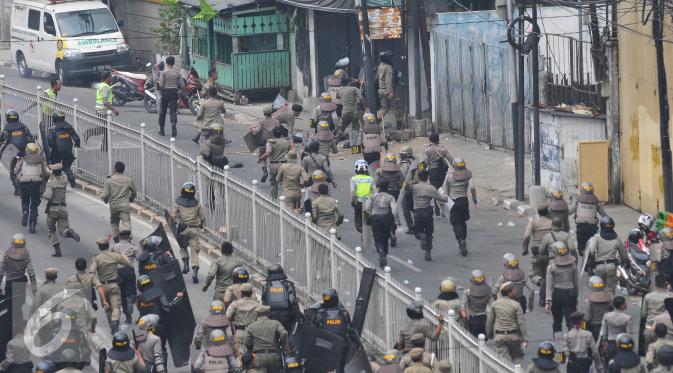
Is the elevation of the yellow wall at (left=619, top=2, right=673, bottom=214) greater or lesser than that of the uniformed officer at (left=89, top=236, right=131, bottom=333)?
greater

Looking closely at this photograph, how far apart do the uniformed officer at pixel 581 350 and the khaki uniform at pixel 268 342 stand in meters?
3.12

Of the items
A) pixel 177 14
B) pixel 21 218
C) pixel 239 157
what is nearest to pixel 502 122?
pixel 239 157

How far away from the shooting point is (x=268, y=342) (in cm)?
1819

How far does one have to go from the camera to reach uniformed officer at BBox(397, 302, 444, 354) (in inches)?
703

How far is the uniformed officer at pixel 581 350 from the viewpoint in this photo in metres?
17.9

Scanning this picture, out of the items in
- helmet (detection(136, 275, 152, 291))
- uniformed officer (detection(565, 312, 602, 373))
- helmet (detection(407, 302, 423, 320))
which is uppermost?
helmet (detection(136, 275, 152, 291))

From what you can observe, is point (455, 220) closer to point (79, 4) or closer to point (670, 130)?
point (670, 130)

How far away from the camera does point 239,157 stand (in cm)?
3120

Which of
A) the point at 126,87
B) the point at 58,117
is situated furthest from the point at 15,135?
the point at 126,87

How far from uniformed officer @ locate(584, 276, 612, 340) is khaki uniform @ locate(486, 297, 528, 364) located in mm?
1157

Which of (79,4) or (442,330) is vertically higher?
(79,4)

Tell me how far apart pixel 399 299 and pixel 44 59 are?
75.6 feet

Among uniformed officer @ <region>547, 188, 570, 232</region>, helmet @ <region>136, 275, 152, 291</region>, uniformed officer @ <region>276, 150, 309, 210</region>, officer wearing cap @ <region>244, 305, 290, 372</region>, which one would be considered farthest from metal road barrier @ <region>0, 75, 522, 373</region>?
uniformed officer @ <region>547, 188, 570, 232</region>

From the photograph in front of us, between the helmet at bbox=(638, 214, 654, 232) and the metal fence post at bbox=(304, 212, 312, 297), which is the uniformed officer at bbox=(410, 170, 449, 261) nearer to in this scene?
the metal fence post at bbox=(304, 212, 312, 297)
